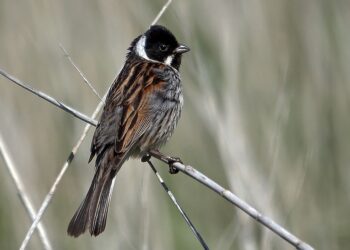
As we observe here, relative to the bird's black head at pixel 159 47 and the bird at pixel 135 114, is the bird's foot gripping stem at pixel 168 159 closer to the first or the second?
the bird at pixel 135 114

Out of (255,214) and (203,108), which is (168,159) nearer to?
(203,108)

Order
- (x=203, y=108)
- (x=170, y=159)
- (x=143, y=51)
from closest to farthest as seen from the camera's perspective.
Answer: (x=170, y=159) < (x=203, y=108) < (x=143, y=51)

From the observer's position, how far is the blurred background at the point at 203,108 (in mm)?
3984

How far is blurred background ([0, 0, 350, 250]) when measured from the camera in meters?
3.98

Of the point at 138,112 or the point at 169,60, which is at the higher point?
the point at 169,60

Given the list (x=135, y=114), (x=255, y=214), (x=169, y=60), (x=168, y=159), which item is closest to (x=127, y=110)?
(x=135, y=114)

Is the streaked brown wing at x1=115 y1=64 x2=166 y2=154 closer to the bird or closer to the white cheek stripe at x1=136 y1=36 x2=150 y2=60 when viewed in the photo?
the bird

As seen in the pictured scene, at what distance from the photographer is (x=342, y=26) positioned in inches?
167

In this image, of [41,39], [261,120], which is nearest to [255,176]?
[261,120]

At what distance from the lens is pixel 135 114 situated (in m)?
3.55

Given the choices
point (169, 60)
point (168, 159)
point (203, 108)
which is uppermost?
point (169, 60)

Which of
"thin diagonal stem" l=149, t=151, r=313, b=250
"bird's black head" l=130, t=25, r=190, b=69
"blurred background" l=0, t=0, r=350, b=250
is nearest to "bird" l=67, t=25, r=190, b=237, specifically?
"bird's black head" l=130, t=25, r=190, b=69

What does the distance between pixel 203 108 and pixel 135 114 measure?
1.45 feet

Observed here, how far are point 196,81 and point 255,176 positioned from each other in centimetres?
57
